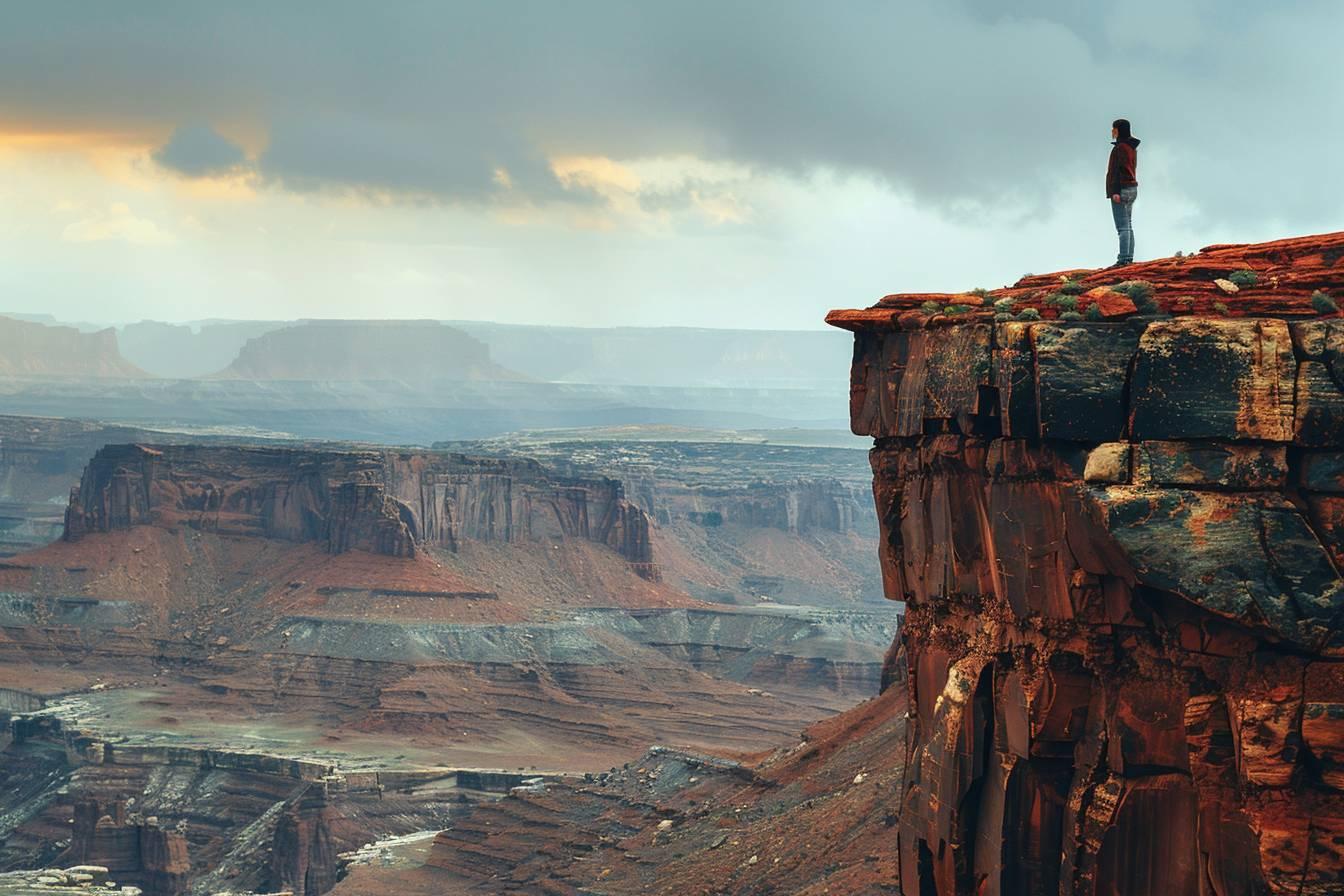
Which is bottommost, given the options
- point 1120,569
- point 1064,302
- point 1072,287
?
point 1120,569

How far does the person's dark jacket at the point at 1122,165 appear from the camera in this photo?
1266 inches

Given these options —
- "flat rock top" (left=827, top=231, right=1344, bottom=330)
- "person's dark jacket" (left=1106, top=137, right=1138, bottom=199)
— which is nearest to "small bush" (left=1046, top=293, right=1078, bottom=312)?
"flat rock top" (left=827, top=231, right=1344, bottom=330)

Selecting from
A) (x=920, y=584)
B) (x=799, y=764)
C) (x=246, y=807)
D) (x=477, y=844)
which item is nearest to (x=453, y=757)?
(x=246, y=807)

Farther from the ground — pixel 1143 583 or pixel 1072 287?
pixel 1072 287

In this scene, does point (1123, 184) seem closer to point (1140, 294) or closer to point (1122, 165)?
point (1122, 165)

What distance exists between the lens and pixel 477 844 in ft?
386

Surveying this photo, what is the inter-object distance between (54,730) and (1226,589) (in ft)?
502

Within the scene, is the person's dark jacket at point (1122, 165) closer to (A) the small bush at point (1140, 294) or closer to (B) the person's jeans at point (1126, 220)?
(B) the person's jeans at point (1126, 220)

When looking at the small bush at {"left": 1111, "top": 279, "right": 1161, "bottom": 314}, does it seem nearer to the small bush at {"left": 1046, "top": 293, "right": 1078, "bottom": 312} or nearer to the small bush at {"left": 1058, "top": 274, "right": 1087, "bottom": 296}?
the small bush at {"left": 1046, "top": 293, "right": 1078, "bottom": 312}

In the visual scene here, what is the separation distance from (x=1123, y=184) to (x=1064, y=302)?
4.94 metres

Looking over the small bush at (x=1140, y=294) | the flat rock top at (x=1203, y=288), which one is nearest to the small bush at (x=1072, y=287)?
the flat rock top at (x=1203, y=288)

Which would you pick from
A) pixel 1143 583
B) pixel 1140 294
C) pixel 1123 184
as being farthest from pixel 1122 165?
pixel 1143 583

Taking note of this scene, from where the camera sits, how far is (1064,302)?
27938 millimetres

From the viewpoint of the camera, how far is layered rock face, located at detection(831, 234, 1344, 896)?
77.5ft
